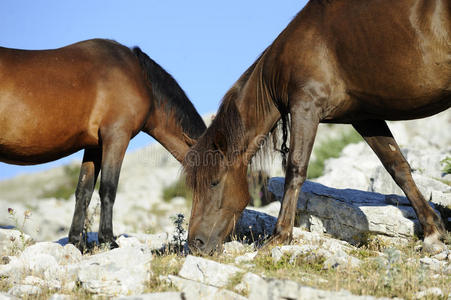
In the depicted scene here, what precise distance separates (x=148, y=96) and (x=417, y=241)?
3922 millimetres

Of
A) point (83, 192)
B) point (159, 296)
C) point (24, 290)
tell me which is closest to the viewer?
point (159, 296)

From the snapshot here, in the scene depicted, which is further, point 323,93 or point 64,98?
point 64,98

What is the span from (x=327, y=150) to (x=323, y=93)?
39.3 feet

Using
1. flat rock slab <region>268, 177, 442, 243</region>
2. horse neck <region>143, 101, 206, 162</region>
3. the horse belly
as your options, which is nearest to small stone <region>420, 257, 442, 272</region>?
flat rock slab <region>268, 177, 442, 243</region>

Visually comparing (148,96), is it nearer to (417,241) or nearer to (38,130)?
(38,130)

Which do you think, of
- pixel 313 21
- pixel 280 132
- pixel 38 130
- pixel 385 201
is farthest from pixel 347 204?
pixel 38 130

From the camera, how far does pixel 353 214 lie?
6.11 metres

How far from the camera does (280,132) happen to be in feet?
18.5

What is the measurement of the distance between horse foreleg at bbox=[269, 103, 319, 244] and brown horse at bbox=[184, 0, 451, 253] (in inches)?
0.4

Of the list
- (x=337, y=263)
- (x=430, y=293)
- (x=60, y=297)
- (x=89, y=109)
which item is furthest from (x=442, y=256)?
(x=89, y=109)

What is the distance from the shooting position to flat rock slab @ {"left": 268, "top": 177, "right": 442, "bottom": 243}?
594cm

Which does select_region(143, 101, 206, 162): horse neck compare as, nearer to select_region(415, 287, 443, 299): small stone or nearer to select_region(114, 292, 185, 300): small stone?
select_region(114, 292, 185, 300): small stone

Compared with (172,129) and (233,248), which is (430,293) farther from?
(172,129)

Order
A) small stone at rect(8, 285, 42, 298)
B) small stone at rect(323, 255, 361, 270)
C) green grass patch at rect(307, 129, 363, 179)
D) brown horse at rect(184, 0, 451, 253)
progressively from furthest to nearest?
green grass patch at rect(307, 129, 363, 179) < brown horse at rect(184, 0, 451, 253) < small stone at rect(323, 255, 361, 270) < small stone at rect(8, 285, 42, 298)
